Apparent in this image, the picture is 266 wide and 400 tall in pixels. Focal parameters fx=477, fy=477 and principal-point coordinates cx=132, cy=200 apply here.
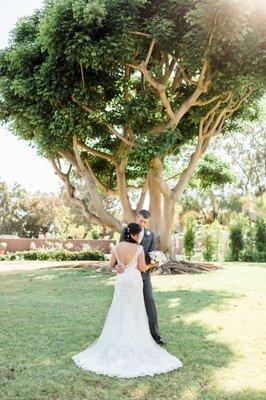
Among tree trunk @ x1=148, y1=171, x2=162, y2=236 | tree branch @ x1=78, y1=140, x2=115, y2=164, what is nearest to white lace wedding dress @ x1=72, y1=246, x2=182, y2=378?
tree branch @ x1=78, y1=140, x2=115, y2=164

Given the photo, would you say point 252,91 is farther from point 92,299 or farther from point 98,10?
point 92,299

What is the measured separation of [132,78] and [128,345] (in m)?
16.9

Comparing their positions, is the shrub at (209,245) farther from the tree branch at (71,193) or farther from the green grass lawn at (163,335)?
the green grass lawn at (163,335)

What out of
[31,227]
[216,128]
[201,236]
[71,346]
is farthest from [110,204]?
[71,346]

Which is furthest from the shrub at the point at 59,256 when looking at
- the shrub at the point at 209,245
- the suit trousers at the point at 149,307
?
the suit trousers at the point at 149,307

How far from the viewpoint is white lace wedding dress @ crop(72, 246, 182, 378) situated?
641 cm

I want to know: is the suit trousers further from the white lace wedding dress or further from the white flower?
the white lace wedding dress

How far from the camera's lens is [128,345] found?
677cm

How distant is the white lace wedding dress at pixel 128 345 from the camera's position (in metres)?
6.41

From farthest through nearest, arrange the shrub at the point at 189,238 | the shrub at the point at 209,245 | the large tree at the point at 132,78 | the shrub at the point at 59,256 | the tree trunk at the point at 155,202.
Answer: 1. the shrub at the point at 209,245
2. the shrub at the point at 189,238
3. the shrub at the point at 59,256
4. the tree trunk at the point at 155,202
5. the large tree at the point at 132,78

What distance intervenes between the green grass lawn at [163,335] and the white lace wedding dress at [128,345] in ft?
0.57

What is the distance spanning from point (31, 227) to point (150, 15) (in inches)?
2332

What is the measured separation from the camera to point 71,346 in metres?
7.75

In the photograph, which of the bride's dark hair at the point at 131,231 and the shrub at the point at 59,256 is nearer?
the bride's dark hair at the point at 131,231
